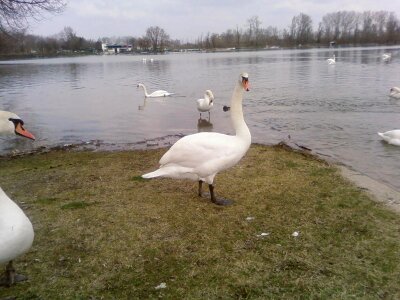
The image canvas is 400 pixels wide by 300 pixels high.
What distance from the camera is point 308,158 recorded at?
938 cm

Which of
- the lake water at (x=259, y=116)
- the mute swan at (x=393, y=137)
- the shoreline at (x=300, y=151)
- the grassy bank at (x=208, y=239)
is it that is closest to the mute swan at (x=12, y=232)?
the grassy bank at (x=208, y=239)

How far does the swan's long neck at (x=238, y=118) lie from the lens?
6206 mm

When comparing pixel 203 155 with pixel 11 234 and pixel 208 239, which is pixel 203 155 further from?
pixel 11 234

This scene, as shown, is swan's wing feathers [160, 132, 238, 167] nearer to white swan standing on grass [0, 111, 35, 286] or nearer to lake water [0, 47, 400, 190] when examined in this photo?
white swan standing on grass [0, 111, 35, 286]

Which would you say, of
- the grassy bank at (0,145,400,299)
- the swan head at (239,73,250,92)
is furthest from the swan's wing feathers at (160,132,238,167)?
the swan head at (239,73,250,92)

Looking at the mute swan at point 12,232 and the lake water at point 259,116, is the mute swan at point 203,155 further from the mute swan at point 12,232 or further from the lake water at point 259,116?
the lake water at point 259,116

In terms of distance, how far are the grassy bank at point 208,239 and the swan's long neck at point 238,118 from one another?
3.66 ft

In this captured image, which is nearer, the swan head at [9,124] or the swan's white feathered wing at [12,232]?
the swan's white feathered wing at [12,232]

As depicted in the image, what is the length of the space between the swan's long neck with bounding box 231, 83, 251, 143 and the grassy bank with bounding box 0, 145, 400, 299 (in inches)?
43.9

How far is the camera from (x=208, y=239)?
511cm

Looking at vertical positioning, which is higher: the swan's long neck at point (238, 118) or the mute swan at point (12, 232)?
the swan's long neck at point (238, 118)

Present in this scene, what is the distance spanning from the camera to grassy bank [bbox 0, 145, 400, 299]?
162 inches

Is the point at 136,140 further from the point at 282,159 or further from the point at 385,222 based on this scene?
the point at 385,222

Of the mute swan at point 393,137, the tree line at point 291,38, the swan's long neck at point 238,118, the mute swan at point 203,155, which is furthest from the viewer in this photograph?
the tree line at point 291,38
